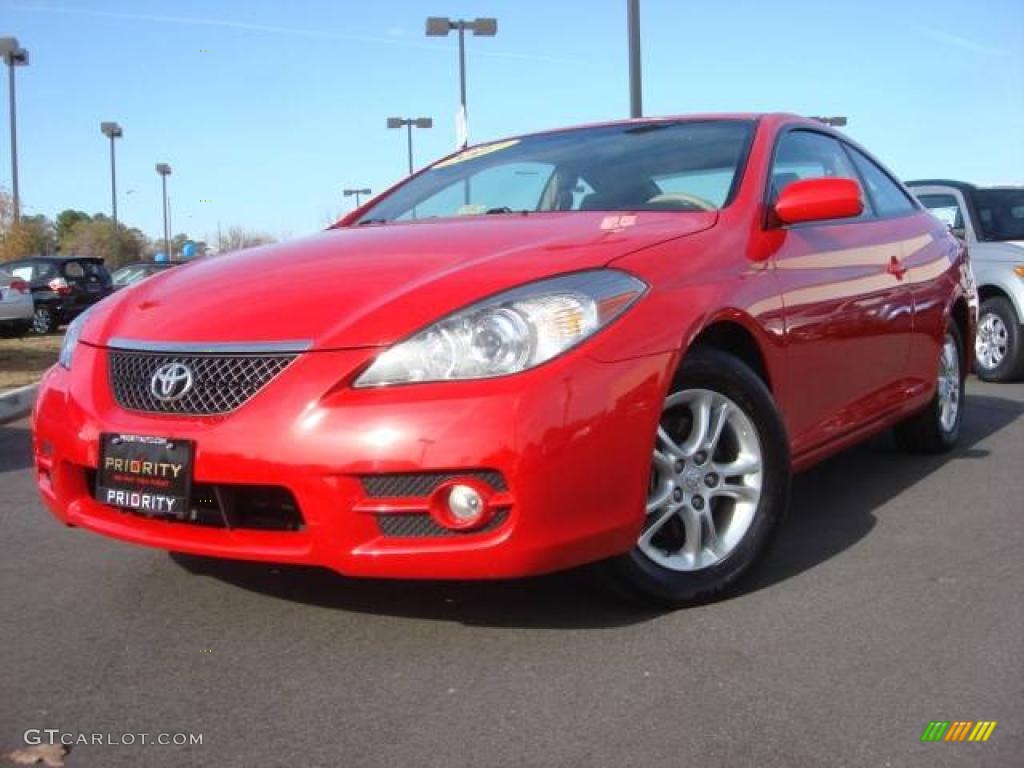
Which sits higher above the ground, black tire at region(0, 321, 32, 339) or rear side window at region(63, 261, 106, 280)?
rear side window at region(63, 261, 106, 280)

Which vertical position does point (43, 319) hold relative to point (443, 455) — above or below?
above

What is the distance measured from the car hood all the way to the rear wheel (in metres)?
16.3

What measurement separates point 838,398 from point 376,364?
1.92 metres

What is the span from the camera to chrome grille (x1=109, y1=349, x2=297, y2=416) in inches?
104

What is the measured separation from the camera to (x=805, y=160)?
4113 millimetres

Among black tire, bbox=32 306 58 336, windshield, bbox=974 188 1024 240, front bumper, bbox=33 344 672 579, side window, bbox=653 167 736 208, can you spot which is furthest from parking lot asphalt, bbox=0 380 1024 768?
black tire, bbox=32 306 58 336

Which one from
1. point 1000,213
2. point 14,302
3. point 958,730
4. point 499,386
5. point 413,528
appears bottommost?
point 958,730

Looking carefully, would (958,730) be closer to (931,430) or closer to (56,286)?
(931,430)

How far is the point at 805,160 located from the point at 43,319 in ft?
55.7

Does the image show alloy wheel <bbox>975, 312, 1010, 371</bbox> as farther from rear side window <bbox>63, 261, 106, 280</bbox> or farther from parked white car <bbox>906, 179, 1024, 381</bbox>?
rear side window <bbox>63, 261, 106, 280</bbox>

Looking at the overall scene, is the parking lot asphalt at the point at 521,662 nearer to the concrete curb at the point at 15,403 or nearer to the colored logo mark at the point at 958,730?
the colored logo mark at the point at 958,730

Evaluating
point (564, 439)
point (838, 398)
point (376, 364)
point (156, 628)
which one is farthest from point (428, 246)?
point (838, 398)

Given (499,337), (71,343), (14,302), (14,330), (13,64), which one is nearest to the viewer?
(499,337)

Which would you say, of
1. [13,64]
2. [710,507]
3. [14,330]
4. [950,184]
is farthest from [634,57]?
[13,64]
